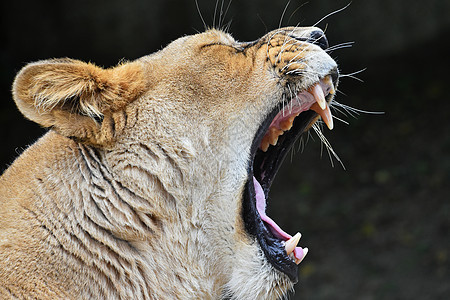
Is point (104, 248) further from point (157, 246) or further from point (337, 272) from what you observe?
point (337, 272)

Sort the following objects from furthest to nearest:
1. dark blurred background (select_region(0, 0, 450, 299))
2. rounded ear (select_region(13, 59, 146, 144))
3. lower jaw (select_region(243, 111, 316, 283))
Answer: dark blurred background (select_region(0, 0, 450, 299)) → lower jaw (select_region(243, 111, 316, 283)) → rounded ear (select_region(13, 59, 146, 144))

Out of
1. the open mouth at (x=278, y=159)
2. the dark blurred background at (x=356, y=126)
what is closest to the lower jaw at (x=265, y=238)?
the open mouth at (x=278, y=159)

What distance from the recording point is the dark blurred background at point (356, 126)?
22.1 feet

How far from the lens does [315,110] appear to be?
331cm

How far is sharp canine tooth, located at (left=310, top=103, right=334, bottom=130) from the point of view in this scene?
10.3ft

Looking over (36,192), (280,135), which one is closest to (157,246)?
(36,192)

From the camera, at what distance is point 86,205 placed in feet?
8.63

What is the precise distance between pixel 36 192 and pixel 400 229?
5240 millimetres

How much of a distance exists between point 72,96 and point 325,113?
130cm

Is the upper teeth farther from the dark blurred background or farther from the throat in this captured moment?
the dark blurred background

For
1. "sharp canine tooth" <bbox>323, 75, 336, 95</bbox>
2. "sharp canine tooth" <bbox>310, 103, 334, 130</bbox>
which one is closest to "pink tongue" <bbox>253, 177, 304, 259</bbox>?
"sharp canine tooth" <bbox>310, 103, 334, 130</bbox>

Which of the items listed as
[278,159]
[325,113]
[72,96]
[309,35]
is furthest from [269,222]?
[72,96]

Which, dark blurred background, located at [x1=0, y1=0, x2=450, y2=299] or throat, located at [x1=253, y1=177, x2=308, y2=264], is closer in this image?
throat, located at [x1=253, y1=177, x2=308, y2=264]

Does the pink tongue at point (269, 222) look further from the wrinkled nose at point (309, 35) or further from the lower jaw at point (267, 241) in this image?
the wrinkled nose at point (309, 35)
